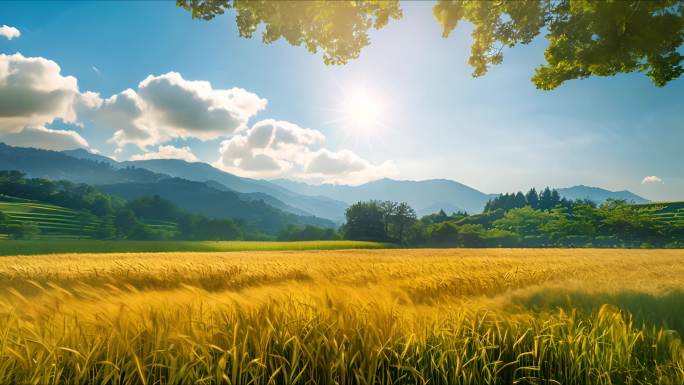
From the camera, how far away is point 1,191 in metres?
131

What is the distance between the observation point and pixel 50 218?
116188mm

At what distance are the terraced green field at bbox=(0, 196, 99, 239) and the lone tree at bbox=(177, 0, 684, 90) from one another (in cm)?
12357

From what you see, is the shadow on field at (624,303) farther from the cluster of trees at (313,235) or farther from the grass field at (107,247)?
the cluster of trees at (313,235)

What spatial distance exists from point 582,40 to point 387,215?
→ 106325 millimetres

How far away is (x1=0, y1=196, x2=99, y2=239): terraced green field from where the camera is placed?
346 ft

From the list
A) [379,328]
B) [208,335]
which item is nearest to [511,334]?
[379,328]

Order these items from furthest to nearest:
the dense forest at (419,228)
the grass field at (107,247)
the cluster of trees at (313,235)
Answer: the cluster of trees at (313,235)
the dense forest at (419,228)
the grass field at (107,247)

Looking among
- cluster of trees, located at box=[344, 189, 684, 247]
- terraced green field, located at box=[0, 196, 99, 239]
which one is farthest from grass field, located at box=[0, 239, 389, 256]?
terraced green field, located at box=[0, 196, 99, 239]

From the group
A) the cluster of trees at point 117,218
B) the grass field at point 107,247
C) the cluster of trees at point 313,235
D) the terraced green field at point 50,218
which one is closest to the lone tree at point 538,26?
the grass field at point 107,247

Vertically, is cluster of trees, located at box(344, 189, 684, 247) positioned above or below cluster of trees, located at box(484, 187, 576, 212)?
below

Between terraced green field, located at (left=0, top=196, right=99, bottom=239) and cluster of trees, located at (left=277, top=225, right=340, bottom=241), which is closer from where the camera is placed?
terraced green field, located at (left=0, top=196, right=99, bottom=239)

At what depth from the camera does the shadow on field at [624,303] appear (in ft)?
13.5

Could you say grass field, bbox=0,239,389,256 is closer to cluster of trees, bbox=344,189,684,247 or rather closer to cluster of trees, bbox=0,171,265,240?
cluster of trees, bbox=344,189,684,247

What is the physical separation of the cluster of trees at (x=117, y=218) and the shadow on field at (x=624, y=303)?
384 feet
